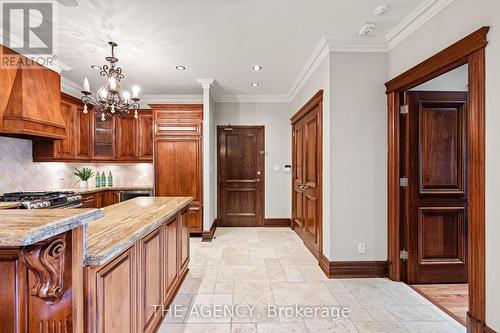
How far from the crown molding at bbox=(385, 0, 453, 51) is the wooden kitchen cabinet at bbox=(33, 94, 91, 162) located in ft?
14.7

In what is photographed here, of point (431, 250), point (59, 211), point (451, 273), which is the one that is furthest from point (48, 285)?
point (451, 273)

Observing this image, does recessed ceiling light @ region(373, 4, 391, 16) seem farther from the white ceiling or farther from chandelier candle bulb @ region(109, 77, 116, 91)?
chandelier candle bulb @ region(109, 77, 116, 91)

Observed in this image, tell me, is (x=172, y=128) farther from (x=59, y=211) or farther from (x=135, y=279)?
(x=59, y=211)

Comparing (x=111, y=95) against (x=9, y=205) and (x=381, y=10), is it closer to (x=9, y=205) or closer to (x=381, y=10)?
(x=9, y=205)

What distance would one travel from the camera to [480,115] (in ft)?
6.04

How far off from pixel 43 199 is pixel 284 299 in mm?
3037

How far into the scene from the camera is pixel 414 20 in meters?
2.50

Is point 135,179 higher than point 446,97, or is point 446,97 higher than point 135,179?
point 446,97

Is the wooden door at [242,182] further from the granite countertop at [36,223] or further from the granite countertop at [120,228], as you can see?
the granite countertop at [36,223]

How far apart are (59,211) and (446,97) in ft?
11.7

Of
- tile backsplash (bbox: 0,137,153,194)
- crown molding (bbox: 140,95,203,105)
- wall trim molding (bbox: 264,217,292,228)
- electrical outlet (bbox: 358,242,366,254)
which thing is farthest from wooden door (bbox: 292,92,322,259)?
tile backsplash (bbox: 0,137,153,194)

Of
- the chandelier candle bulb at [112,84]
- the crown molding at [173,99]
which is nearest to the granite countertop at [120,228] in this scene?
the chandelier candle bulb at [112,84]

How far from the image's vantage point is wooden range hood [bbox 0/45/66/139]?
2912mm

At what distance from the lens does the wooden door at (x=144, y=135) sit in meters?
5.03
